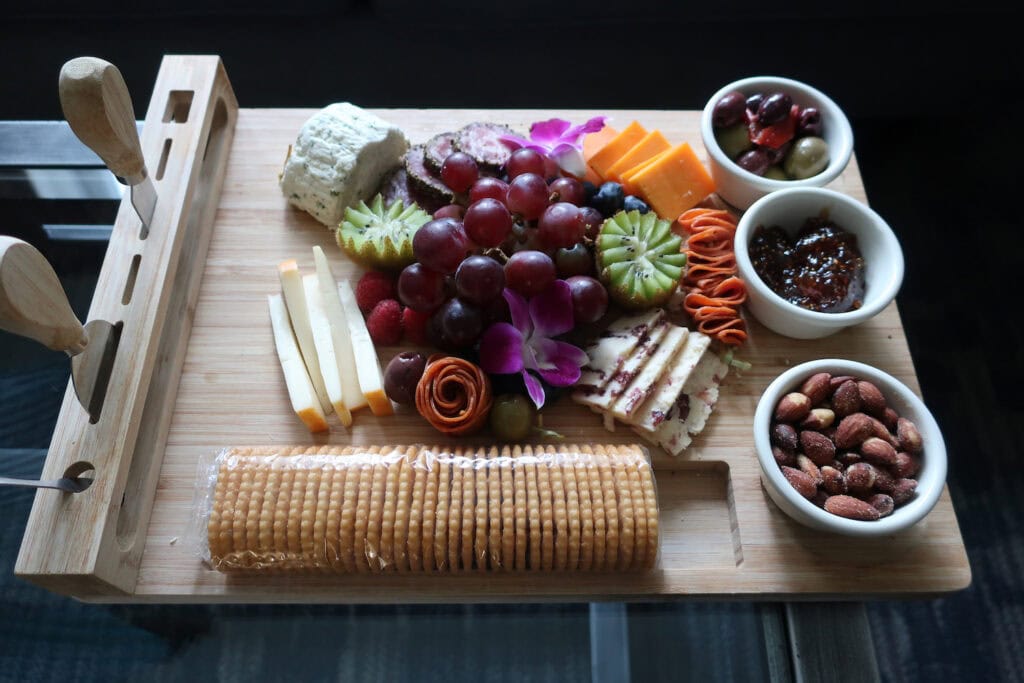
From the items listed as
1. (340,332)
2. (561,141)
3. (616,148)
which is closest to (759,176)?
(616,148)

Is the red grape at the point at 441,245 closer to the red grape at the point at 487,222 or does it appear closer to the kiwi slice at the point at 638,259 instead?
the red grape at the point at 487,222

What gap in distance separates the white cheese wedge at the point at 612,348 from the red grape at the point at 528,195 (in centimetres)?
24

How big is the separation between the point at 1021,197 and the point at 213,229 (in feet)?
6.73

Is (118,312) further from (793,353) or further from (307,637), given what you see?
(793,353)

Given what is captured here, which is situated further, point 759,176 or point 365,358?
point 759,176

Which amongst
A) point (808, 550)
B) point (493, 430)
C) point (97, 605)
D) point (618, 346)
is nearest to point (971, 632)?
point (808, 550)

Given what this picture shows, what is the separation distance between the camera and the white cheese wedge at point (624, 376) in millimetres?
1258

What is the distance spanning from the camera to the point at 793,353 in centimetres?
137

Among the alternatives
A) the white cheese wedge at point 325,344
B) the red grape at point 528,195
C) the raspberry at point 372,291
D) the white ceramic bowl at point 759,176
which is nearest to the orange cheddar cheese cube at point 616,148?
the white ceramic bowl at point 759,176

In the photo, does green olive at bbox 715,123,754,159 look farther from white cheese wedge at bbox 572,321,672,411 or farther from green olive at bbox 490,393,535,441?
green olive at bbox 490,393,535,441

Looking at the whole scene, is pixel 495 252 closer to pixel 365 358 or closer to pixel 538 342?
pixel 538 342

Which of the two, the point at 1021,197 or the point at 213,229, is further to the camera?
the point at 1021,197

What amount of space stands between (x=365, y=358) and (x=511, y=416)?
27cm

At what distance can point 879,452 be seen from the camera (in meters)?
1.15
